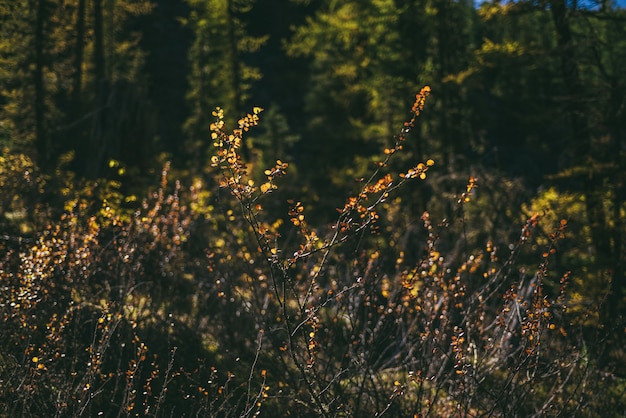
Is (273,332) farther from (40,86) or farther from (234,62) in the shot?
(234,62)

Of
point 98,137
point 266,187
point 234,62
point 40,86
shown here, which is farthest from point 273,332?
point 234,62

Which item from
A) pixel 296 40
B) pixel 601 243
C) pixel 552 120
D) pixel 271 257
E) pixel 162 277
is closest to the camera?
pixel 271 257

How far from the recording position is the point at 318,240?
26.5ft

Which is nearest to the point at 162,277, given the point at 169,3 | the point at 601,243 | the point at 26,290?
the point at 26,290

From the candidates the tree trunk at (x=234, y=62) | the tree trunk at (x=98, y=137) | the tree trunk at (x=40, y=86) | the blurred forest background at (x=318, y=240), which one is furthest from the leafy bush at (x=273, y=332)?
the tree trunk at (x=234, y=62)

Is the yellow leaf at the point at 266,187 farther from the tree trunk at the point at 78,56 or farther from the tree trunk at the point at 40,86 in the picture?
the tree trunk at the point at 78,56

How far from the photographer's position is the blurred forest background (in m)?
5.16

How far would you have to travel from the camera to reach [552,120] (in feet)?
37.7

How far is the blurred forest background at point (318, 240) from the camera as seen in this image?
5.16 meters

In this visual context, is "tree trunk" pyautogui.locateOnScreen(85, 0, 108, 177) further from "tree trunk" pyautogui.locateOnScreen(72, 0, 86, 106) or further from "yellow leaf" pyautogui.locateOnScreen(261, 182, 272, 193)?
"yellow leaf" pyautogui.locateOnScreen(261, 182, 272, 193)

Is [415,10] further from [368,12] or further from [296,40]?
[296,40]

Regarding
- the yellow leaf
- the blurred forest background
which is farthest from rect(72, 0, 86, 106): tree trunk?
the yellow leaf

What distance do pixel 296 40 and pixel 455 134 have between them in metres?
5.95

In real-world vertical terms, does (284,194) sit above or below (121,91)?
below
